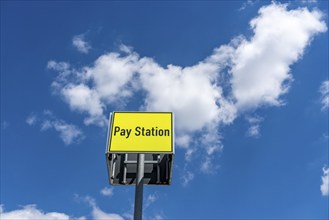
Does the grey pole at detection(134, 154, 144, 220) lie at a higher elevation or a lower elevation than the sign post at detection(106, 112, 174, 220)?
lower

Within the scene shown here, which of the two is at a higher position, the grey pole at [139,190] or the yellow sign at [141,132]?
the yellow sign at [141,132]

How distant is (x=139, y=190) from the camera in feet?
21.5

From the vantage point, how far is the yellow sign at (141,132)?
702cm

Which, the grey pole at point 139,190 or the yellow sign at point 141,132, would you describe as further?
the yellow sign at point 141,132

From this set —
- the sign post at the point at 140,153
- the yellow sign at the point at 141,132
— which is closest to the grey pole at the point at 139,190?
the sign post at the point at 140,153

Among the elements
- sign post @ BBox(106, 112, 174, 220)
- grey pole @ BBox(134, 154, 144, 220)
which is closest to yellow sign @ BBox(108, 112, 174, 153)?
sign post @ BBox(106, 112, 174, 220)

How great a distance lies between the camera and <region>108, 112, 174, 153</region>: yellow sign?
23.0 feet

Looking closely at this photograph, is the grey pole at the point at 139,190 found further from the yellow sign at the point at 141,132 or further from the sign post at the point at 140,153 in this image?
the yellow sign at the point at 141,132

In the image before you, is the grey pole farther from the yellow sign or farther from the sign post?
the yellow sign

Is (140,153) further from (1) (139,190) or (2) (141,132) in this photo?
(1) (139,190)

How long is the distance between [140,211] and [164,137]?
5.15ft

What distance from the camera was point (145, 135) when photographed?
7.29m

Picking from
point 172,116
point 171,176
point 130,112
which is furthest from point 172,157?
point 130,112

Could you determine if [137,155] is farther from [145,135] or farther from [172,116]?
[172,116]
